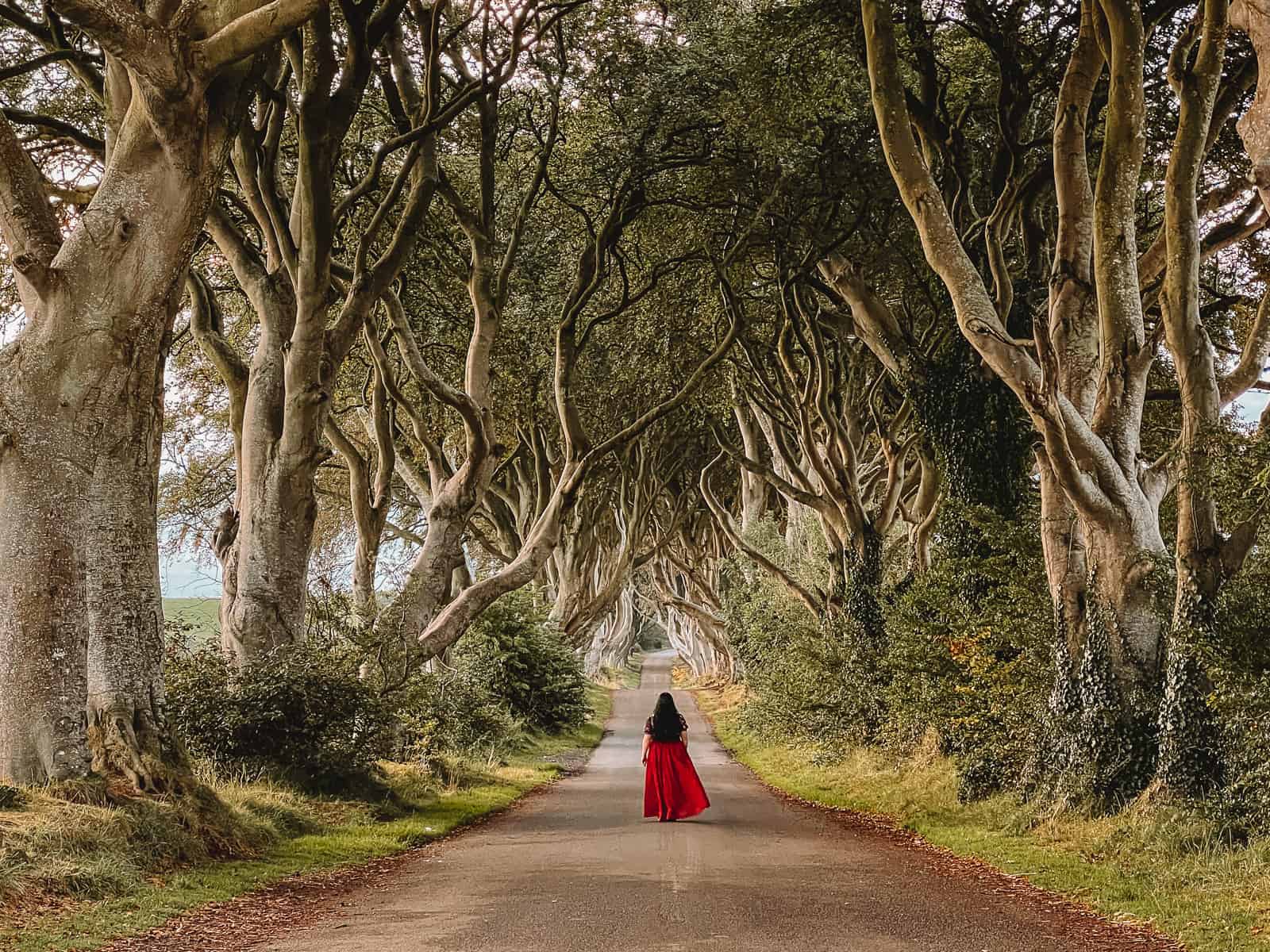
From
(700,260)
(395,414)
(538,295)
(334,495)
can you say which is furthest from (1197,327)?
(334,495)

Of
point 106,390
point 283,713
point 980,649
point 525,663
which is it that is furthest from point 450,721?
point 106,390

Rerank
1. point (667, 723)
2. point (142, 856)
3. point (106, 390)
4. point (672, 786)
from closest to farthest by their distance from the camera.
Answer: point (142, 856) < point (106, 390) < point (672, 786) < point (667, 723)

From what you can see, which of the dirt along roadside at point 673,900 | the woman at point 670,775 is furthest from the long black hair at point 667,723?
the dirt along roadside at point 673,900

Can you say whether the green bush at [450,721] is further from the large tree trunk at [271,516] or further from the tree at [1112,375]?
the tree at [1112,375]

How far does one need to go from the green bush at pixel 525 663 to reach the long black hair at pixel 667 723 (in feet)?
36.0

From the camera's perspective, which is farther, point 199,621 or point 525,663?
point 525,663

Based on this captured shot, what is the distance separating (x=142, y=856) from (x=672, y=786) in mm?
7019

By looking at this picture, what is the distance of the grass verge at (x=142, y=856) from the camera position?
6844mm

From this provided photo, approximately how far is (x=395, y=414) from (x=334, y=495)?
9.31 meters

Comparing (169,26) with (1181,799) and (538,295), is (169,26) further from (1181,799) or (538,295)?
(538,295)

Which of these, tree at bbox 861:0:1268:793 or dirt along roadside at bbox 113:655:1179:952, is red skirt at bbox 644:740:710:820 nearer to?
dirt along roadside at bbox 113:655:1179:952

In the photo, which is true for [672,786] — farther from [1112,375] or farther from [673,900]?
[1112,375]

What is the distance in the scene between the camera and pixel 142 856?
8266mm

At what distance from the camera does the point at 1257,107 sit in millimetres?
7367
